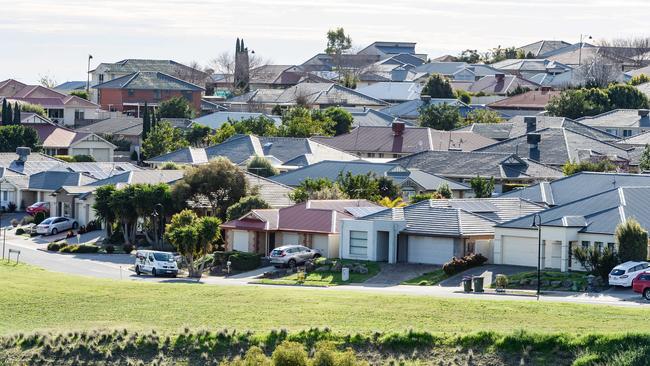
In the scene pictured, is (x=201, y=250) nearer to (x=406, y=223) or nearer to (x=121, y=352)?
(x=406, y=223)

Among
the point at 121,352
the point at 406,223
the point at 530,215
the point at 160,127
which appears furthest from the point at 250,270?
the point at 160,127

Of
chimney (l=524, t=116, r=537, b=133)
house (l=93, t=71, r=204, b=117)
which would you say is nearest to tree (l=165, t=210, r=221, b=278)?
chimney (l=524, t=116, r=537, b=133)

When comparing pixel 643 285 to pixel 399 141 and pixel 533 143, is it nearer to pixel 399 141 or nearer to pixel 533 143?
pixel 533 143

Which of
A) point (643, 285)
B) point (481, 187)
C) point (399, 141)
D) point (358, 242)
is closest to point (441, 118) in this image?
point (399, 141)

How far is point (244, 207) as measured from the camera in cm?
7312

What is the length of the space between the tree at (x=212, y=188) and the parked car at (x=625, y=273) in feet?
91.1

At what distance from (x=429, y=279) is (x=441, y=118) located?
252 feet

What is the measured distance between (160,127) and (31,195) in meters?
28.6

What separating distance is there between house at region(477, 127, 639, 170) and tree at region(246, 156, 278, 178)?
1561 cm

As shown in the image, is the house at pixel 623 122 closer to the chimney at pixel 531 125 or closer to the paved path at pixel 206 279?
the chimney at pixel 531 125

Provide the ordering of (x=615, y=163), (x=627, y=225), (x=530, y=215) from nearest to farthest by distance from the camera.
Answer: (x=627, y=225), (x=530, y=215), (x=615, y=163)

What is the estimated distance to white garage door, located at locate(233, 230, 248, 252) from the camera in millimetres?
68938

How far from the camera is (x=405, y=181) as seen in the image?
270ft

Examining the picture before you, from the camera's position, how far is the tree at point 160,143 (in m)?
115
